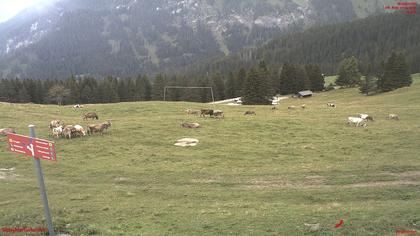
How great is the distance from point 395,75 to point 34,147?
112610 millimetres

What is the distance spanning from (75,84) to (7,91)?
2391 cm

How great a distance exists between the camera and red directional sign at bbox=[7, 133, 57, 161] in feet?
44.4

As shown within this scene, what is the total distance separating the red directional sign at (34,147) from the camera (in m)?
13.5

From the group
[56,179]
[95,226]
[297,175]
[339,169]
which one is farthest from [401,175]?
[56,179]

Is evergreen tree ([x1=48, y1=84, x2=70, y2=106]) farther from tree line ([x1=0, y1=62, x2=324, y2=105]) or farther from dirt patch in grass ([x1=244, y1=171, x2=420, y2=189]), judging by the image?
dirt patch in grass ([x1=244, y1=171, x2=420, y2=189])

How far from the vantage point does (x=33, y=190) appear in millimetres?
25031

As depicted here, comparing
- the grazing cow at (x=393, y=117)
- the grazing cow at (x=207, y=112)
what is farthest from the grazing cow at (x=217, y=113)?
the grazing cow at (x=393, y=117)

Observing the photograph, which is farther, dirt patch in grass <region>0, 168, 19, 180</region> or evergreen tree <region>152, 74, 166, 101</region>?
evergreen tree <region>152, 74, 166, 101</region>

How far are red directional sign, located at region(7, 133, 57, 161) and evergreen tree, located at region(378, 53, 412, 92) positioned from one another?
111 metres

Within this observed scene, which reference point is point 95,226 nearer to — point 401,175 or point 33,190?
point 33,190

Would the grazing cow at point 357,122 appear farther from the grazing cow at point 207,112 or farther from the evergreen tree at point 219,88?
the evergreen tree at point 219,88

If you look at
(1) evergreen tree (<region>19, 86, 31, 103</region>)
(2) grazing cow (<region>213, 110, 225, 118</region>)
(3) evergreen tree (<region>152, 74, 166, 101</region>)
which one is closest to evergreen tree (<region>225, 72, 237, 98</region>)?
(3) evergreen tree (<region>152, 74, 166, 101</region>)

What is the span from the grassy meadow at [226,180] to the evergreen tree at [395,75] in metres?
67.4

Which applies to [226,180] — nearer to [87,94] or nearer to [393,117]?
[393,117]
